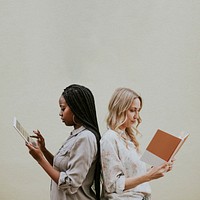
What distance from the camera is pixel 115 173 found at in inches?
99.2

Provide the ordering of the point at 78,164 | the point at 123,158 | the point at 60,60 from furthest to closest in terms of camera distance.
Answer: the point at 60,60
the point at 123,158
the point at 78,164

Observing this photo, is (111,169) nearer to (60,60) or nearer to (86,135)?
(86,135)

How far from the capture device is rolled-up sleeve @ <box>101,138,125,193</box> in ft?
8.23

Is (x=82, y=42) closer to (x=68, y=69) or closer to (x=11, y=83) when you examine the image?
(x=68, y=69)

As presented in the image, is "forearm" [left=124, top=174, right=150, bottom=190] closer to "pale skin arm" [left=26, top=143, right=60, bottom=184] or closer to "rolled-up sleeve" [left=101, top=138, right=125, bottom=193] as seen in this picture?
"rolled-up sleeve" [left=101, top=138, right=125, bottom=193]

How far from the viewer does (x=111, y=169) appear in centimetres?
251

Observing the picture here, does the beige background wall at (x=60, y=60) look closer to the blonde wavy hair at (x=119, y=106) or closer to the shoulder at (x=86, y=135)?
the blonde wavy hair at (x=119, y=106)

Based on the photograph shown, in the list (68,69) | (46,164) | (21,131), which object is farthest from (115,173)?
(68,69)

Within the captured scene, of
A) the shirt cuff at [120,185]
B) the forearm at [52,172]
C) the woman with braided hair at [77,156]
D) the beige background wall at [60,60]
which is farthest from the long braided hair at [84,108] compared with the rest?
the beige background wall at [60,60]

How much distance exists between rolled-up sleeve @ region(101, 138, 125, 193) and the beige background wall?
178 centimetres

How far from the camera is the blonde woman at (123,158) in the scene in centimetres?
251

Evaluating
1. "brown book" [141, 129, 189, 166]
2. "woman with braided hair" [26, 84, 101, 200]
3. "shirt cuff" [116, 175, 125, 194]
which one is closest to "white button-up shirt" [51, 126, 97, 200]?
"woman with braided hair" [26, 84, 101, 200]

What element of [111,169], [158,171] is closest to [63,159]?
[111,169]

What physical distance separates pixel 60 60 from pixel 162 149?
212cm
